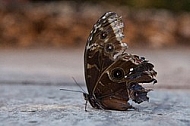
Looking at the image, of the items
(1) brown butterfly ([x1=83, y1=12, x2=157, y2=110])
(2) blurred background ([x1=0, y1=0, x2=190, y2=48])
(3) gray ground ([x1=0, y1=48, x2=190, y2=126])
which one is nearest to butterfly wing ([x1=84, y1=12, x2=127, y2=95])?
(1) brown butterfly ([x1=83, y1=12, x2=157, y2=110])

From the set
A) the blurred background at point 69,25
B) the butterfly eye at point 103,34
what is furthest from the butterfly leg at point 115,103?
the blurred background at point 69,25

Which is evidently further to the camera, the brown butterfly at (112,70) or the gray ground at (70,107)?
the brown butterfly at (112,70)

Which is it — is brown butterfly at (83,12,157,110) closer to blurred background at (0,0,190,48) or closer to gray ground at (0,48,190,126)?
gray ground at (0,48,190,126)

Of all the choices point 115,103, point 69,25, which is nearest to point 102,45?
point 115,103

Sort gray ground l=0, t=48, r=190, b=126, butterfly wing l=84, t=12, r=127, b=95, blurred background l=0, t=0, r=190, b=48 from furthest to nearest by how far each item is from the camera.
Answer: blurred background l=0, t=0, r=190, b=48 → butterfly wing l=84, t=12, r=127, b=95 → gray ground l=0, t=48, r=190, b=126

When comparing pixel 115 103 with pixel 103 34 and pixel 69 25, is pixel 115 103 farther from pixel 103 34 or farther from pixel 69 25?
pixel 69 25

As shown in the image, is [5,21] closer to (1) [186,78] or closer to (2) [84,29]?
(2) [84,29]

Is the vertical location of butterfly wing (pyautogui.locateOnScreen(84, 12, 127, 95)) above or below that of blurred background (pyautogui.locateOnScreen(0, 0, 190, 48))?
below

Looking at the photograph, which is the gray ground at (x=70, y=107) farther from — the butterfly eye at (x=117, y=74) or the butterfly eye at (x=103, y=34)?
the butterfly eye at (x=103, y=34)

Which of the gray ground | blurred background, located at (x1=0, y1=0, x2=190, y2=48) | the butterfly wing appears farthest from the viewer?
blurred background, located at (x1=0, y1=0, x2=190, y2=48)
